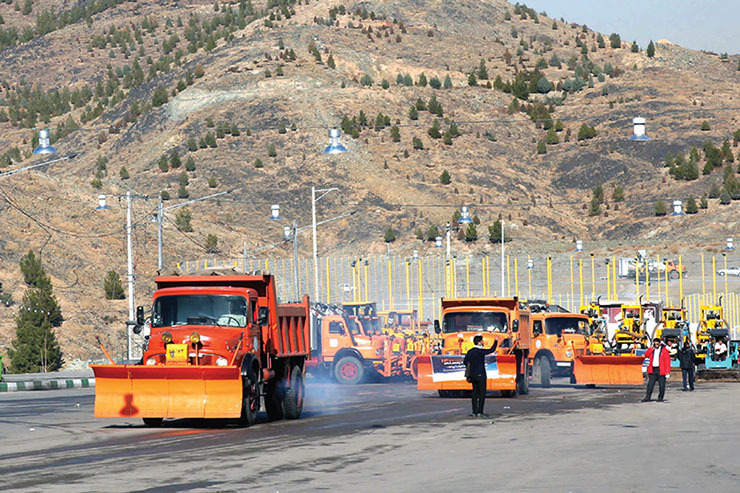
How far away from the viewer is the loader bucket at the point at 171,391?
23062 millimetres

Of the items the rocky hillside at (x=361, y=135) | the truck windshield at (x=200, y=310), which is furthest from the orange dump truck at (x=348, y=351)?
the rocky hillside at (x=361, y=135)

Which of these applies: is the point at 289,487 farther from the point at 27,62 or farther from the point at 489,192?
the point at 27,62

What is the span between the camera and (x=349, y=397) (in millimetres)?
34781

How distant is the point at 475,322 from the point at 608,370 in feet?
20.5

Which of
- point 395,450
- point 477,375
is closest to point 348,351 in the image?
point 477,375

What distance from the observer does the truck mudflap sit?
3206 cm

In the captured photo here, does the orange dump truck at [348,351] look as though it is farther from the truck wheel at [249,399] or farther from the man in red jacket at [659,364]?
the truck wheel at [249,399]

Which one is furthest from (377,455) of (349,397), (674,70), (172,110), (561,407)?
(674,70)

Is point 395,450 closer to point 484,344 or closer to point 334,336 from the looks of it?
point 484,344

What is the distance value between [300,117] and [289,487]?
11847 centimetres

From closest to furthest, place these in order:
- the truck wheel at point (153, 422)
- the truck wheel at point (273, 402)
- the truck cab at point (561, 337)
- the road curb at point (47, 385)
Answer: the truck wheel at point (153, 422) → the truck wheel at point (273, 402) → the road curb at point (47, 385) → the truck cab at point (561, 337)

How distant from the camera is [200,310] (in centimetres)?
2444

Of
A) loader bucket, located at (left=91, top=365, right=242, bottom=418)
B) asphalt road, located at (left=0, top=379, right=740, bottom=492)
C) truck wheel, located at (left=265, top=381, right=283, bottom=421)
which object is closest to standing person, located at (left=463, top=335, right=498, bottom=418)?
asphalt road, located at (left=0, top=379, right=740, bottom=492)

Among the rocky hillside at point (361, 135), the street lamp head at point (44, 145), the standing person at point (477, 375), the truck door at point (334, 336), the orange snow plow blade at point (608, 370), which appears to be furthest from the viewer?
the rocky hillside at point (361, 135)
